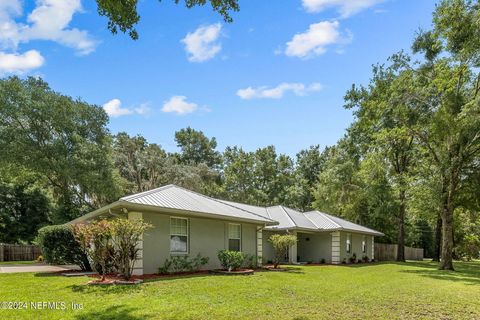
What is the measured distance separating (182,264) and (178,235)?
1.10m

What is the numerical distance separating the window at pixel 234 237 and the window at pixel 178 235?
289cm

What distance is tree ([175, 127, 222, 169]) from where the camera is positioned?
53781 mm

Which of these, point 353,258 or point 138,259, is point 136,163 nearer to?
point 353,258

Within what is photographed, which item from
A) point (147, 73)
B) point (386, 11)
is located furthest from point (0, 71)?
point (386, 11)

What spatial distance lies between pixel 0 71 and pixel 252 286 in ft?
73.8

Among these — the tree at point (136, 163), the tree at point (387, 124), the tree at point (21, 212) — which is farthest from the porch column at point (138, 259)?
the tree at point (136, 163)

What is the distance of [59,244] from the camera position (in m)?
13.7

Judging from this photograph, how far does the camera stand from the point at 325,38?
40.4 ft

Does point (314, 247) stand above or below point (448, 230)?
below

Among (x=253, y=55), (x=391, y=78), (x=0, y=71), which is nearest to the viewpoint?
(x=253, y=55)

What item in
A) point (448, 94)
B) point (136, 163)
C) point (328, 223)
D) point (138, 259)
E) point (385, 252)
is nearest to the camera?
point (138, 259)

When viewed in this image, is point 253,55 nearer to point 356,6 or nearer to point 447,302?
point 356,6

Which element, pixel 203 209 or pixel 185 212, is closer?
pixel 185 212

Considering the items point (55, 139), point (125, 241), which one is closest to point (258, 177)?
point (55, 139)
